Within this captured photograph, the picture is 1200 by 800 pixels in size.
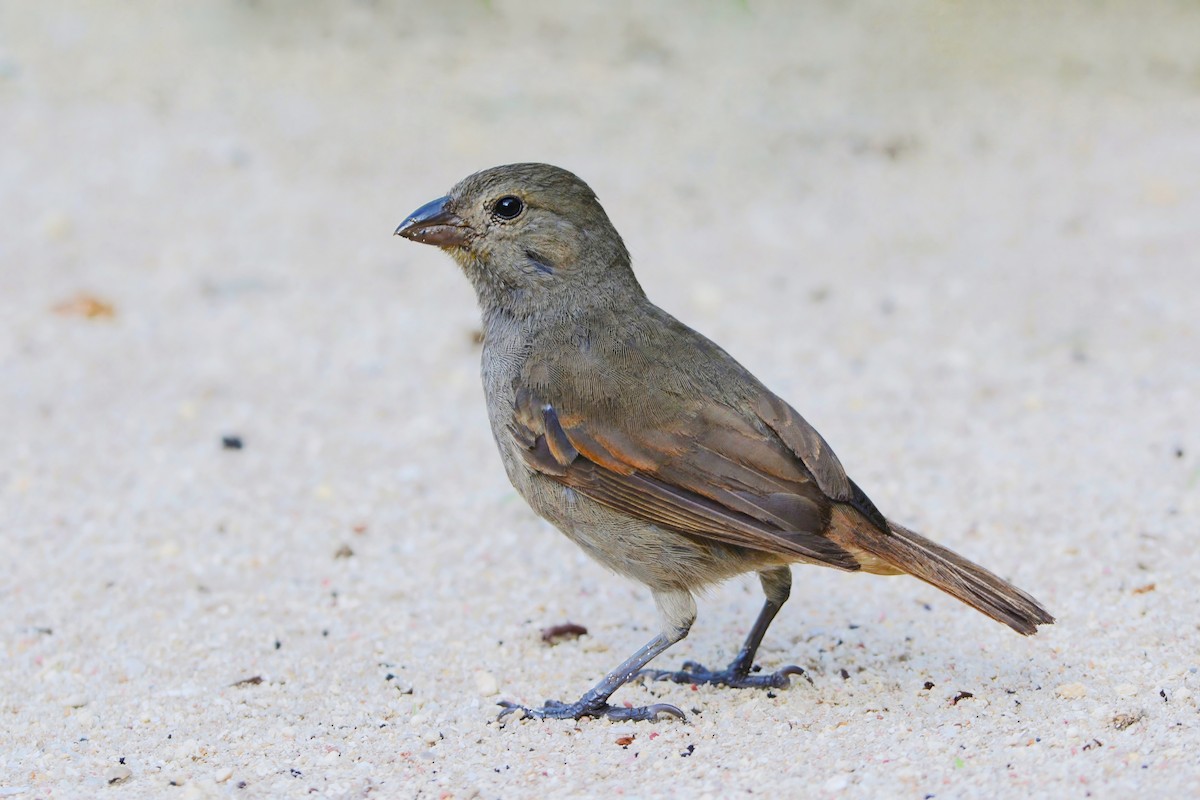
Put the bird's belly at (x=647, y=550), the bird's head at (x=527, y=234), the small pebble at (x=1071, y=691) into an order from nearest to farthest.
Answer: the small pebble at (x=1071, y=691)
the bird's belly at (x=647, y=550)
the bird's head at (x=527, y=234)

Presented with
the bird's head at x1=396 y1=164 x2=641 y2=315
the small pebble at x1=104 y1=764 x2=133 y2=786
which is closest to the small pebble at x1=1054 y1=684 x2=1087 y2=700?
the bird's head at x1=396 y1=164 x2=641 y2=315

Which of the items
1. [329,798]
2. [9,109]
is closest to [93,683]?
[329,798]

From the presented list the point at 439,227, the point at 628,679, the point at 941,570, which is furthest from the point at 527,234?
the point at 941,570

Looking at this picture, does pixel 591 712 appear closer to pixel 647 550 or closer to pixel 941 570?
pixel 647 550

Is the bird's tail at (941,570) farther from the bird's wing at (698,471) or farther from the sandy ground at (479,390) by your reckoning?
the sandy ground at (479,390)

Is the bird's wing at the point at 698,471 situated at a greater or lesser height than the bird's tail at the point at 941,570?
greater

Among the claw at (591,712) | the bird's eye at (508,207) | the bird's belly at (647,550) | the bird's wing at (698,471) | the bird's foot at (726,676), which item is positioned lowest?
the claw at (591,712)

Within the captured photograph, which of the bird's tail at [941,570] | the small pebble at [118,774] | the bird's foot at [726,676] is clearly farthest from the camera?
the bird's foot at [726,676]

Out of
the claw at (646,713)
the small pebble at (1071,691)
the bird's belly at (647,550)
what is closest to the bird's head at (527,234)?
the bird's belly at (647,550)
